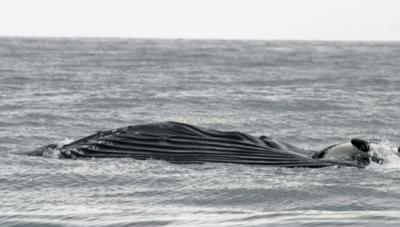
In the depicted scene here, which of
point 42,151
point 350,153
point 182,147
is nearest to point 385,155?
point 350,153

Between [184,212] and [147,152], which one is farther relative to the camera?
[147,152]

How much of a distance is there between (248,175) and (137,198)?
242cm

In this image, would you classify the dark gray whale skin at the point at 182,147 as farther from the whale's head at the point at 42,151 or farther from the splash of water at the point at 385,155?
the splash of water at the point at 385,155

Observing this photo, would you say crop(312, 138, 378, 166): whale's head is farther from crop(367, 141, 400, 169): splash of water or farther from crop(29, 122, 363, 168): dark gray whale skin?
crop(29, 122, 363, 168): dark gray whale skin

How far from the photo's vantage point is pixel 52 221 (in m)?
8.18

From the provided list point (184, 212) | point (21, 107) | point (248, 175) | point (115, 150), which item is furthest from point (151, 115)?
point (184, 212)

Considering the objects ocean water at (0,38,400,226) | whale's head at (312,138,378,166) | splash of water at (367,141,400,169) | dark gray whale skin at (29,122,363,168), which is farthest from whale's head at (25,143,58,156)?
splash of water at (367,141,400,169)

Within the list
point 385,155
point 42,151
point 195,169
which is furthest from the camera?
point 42,151

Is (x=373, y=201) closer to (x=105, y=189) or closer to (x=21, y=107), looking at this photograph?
(x=105, y=189)

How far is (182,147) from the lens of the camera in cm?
1456

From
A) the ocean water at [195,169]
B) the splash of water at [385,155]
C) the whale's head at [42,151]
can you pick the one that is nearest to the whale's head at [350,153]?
the splash of water at [385,155]

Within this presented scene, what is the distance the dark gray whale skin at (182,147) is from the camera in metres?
14.1

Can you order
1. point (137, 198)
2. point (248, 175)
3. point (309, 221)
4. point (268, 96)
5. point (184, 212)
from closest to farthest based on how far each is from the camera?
point (309, 221) → point (184, 212) → point (137, 198) → point (248, 175) → point (268, 96)

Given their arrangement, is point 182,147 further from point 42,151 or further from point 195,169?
point 42,151
